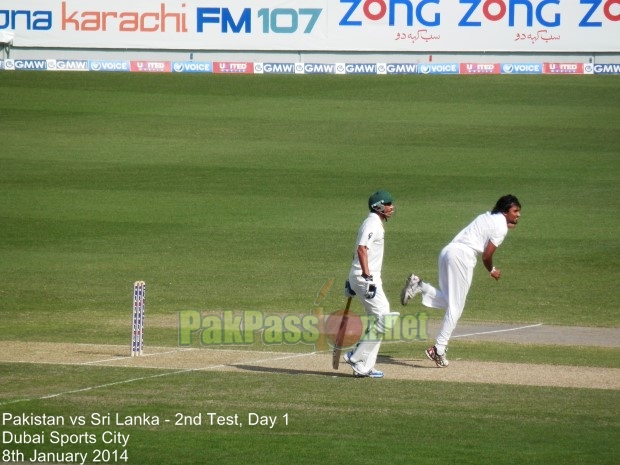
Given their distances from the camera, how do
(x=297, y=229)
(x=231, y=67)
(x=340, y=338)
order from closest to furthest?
1. (x=340, y=338)
2. (x=297, y=229)
3. (x=231, y=67)

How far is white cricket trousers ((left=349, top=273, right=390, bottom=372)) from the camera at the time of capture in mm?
11668

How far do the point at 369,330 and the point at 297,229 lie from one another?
12.2 metres

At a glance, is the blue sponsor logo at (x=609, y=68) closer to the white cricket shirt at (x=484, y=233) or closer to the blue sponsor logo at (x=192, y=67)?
the blue sponsor logo at (x=192, y=67)

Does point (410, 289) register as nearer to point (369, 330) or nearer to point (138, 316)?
point (369, 330)

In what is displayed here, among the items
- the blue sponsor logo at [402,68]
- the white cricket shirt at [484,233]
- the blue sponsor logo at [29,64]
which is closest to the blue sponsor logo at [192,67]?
the blue sponsor logo at [29,64]

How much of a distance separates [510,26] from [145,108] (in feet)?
42.8

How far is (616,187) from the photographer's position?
27.8 metres

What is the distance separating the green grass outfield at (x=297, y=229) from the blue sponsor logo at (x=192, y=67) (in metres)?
0.85

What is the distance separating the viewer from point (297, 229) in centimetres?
2380

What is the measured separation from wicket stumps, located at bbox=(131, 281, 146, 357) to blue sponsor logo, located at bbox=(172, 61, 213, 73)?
31.3 m

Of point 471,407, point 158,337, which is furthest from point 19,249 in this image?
point 471,407

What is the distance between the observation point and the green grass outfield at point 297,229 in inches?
388

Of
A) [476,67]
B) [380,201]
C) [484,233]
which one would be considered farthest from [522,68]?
[380,201]

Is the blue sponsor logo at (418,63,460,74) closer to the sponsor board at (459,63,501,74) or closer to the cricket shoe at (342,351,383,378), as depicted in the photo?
the sponsor board at (459,63,501,74)
